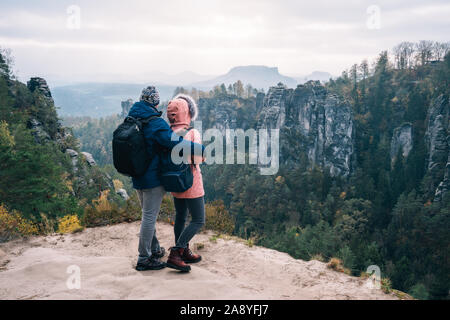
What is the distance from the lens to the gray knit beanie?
3.75 meters

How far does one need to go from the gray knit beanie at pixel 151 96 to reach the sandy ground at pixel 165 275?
2065mm

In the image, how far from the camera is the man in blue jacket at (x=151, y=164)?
3.48 meters

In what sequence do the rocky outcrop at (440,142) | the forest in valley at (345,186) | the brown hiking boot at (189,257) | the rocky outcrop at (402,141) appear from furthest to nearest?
the rocky outcrop at (402,141) → the rocky outcrop at (440,142) → the forest in valley at (345,186) → the brown hiking boot at (189,257)

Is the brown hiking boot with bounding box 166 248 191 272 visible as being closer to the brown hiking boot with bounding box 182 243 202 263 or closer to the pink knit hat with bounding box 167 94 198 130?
the brown hiking boot with bounding box 182 243 202 263

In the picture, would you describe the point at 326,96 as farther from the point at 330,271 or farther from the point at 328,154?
the point at 330,271

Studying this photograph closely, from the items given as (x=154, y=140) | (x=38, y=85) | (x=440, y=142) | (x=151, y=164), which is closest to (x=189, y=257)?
(x=151, y=164)

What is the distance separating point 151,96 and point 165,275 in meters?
2.16

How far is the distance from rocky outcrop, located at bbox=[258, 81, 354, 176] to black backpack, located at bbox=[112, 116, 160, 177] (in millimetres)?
68968

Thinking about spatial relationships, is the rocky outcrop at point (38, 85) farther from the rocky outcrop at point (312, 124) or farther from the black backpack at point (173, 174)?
the rocky outcrop at point (312, 124)

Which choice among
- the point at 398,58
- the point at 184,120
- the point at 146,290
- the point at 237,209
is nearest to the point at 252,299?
the point at 146,290

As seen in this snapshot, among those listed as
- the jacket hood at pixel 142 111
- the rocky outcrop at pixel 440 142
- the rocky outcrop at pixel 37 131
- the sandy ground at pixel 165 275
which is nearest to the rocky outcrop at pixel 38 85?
the rocky outcrop at pixel 37 131

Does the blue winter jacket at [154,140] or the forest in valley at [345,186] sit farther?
the forest in valley at [345,186]

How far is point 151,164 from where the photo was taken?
141 inches
